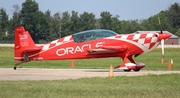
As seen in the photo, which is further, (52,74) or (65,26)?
(65,26)

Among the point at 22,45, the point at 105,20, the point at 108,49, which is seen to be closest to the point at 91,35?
the point at 108,49

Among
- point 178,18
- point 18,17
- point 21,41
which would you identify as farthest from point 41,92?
point 178,18

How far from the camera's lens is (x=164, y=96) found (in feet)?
45.9

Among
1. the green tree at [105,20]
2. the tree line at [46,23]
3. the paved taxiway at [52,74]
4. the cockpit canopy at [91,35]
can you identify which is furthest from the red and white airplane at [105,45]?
the green tree at [105,20]

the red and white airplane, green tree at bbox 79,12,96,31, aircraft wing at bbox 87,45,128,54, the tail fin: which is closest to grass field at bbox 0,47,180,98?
aircraft wing at bbox 87,45,128,54

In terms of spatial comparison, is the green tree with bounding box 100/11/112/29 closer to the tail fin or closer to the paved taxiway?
the tail fin

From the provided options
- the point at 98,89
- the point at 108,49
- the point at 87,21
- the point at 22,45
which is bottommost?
the point at 98,89

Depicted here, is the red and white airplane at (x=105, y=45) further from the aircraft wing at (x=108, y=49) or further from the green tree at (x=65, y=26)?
the green tree at (x=65, y=26)

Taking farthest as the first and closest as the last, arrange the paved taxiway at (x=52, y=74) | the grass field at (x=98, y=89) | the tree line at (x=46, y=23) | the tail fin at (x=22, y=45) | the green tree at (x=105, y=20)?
the green tree at (x=105, y=20) → the tree line at (x=46, y=23) → the tail fin at (x=22, y=45) → the paved taxiway at (x=52, y=74) → the grass field at (x=98, y=89)

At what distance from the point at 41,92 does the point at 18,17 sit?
95.1 m

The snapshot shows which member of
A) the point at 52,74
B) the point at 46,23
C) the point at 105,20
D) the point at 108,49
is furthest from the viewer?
the point at 105,20

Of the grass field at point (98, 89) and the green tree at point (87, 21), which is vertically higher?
the green tree at point (87, 21)

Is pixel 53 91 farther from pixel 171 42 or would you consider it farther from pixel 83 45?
pixel 171 42

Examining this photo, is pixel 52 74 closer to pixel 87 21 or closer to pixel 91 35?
pixel 91 35
